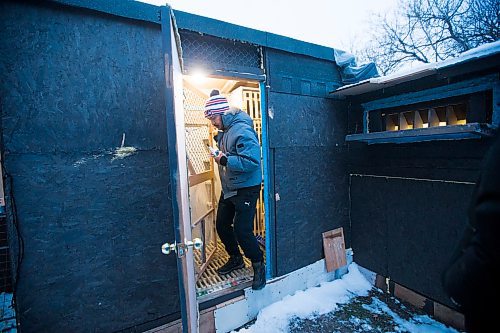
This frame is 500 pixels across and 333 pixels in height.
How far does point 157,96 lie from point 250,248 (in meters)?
1.97

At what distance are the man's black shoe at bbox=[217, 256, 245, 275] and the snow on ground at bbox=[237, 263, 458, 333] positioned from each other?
63cm

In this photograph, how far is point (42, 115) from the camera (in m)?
1.90

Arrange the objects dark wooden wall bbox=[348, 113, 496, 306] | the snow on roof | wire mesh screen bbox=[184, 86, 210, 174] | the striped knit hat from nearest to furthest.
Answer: the snow on roof → dark wooden wall bbox=[348, 113, 496, 306] → the striped knit hat → wire mesh screen bbox=[184, 86, 210, 174]

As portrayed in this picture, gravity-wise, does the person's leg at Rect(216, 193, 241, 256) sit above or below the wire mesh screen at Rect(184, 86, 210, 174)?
below

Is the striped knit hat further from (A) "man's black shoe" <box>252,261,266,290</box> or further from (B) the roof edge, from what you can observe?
(A) "man's black shoe" <box>252,261,266,290</box>

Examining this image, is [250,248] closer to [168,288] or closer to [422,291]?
[168,288]

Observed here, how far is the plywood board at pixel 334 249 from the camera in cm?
363

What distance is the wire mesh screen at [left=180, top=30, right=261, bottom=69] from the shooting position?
2527mm

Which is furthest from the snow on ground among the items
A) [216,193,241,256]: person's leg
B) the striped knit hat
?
the striped knit hat

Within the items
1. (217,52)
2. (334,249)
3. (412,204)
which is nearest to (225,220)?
(334,249)

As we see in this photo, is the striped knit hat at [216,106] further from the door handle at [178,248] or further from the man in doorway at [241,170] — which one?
the door handle at [178,248]

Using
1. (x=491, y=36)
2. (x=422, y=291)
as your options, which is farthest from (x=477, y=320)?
(x=491, y=36)

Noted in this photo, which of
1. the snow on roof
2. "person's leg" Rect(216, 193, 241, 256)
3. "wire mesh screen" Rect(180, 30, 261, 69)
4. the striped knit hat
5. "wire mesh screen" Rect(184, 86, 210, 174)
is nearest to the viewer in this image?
the snow on roof

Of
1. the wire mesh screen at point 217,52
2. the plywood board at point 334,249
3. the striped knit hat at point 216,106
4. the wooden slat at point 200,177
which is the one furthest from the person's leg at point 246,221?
the wire mesh screen at point 217,52
